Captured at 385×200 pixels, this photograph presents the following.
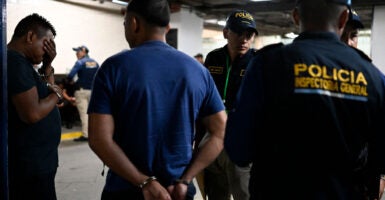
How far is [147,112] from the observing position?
1.63 metres

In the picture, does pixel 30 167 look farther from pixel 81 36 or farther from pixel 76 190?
pixel 81 36

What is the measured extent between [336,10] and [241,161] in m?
0.70

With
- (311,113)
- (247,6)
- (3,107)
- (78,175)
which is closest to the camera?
(311,113)

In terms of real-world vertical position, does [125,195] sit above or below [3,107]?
below

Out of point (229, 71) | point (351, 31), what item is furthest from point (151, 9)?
point (229, 71)

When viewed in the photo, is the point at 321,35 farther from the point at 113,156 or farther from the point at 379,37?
the point at 379,37

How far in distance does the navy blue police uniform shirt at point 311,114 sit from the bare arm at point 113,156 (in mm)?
407

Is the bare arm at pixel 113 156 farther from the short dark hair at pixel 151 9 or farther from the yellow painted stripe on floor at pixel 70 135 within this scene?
the yellow painted stripe on floor at pixel 70 135

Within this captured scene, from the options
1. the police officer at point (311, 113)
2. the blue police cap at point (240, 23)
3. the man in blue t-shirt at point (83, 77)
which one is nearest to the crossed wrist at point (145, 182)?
the police officer at point (311, 113)

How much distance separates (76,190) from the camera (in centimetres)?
479

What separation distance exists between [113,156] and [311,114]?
0.79 metres

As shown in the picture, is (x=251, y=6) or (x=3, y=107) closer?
(x=3, y=107)

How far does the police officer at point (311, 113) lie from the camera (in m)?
1.45

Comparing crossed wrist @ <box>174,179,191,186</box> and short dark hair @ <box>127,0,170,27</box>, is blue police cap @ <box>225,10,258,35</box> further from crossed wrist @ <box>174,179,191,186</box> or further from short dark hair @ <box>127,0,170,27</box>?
crossed wrist @ <box>174,179,191,186</box>
